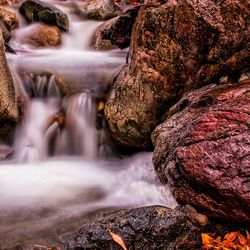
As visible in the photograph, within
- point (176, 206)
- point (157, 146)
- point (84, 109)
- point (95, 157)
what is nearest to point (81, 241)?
point (176, 206)

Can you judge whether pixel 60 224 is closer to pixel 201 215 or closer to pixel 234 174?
pixel 201 215

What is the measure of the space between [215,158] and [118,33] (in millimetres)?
7465

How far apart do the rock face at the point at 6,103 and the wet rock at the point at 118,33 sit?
13.8 ft

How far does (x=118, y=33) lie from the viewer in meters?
10.3

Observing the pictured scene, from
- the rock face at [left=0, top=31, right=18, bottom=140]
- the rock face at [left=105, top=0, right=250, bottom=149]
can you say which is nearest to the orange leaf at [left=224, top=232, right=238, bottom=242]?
the rock face at [left=105, top=0, right=250, bottom=149]

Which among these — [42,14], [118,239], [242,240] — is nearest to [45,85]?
[118,239]

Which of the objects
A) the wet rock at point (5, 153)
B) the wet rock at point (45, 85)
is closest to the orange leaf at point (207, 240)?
the wet rock at point (5, 153)

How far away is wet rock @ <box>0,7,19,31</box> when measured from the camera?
38.5 ft

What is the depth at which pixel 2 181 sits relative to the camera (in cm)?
555

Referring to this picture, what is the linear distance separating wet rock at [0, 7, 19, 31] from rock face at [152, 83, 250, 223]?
9424 millimetres

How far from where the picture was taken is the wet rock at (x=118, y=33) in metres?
9.74

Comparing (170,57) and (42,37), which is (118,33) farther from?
(170,57)

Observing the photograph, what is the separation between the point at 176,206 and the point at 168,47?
274 cm

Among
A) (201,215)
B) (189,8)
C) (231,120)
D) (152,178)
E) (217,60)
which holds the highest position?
(189,8)
